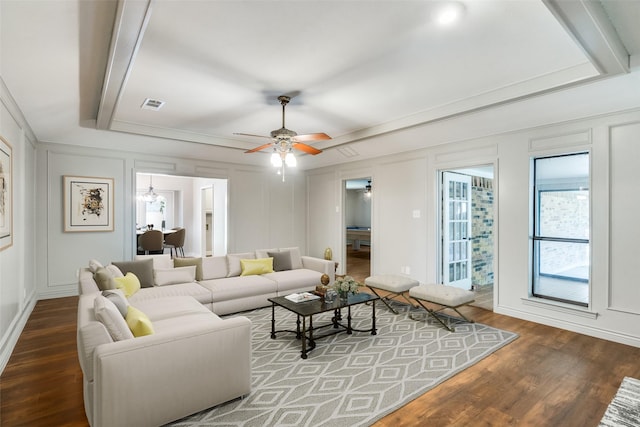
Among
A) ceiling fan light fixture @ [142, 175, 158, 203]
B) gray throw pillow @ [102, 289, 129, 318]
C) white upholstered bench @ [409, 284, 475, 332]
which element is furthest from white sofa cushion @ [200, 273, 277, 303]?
ceiling fan light fixture @ [142, 175, 158, 203]

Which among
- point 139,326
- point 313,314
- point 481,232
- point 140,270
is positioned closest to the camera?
point 139,326

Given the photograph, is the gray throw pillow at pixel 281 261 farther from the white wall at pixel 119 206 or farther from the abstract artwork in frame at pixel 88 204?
the abstract artwork in frame at pixel 88 204

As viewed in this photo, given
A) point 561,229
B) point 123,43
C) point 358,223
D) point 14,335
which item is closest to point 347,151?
point 561,229

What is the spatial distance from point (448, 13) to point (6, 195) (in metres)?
3.95

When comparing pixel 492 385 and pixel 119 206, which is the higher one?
pixel 119 206

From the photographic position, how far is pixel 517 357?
306cm

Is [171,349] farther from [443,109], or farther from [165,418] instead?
[443,109]

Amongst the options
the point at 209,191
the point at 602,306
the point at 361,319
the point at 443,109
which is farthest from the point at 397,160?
the point at 209,191

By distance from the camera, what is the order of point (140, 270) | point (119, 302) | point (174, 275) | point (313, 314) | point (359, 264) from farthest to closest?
point (359, 264)
point (174, 275)
point (140, 270)
point (313, 314)
point (119, 302)

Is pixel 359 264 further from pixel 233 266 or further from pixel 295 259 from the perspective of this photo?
pixel 233 266

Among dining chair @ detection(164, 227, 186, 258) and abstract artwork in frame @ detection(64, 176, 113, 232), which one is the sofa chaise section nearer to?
abstract artwork in frame @ detection(64, 176, 113, 232)

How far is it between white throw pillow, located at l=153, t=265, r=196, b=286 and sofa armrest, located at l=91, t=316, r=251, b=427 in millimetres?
2238

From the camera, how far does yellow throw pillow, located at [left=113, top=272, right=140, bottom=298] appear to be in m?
3.55

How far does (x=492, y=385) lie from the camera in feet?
8.46
